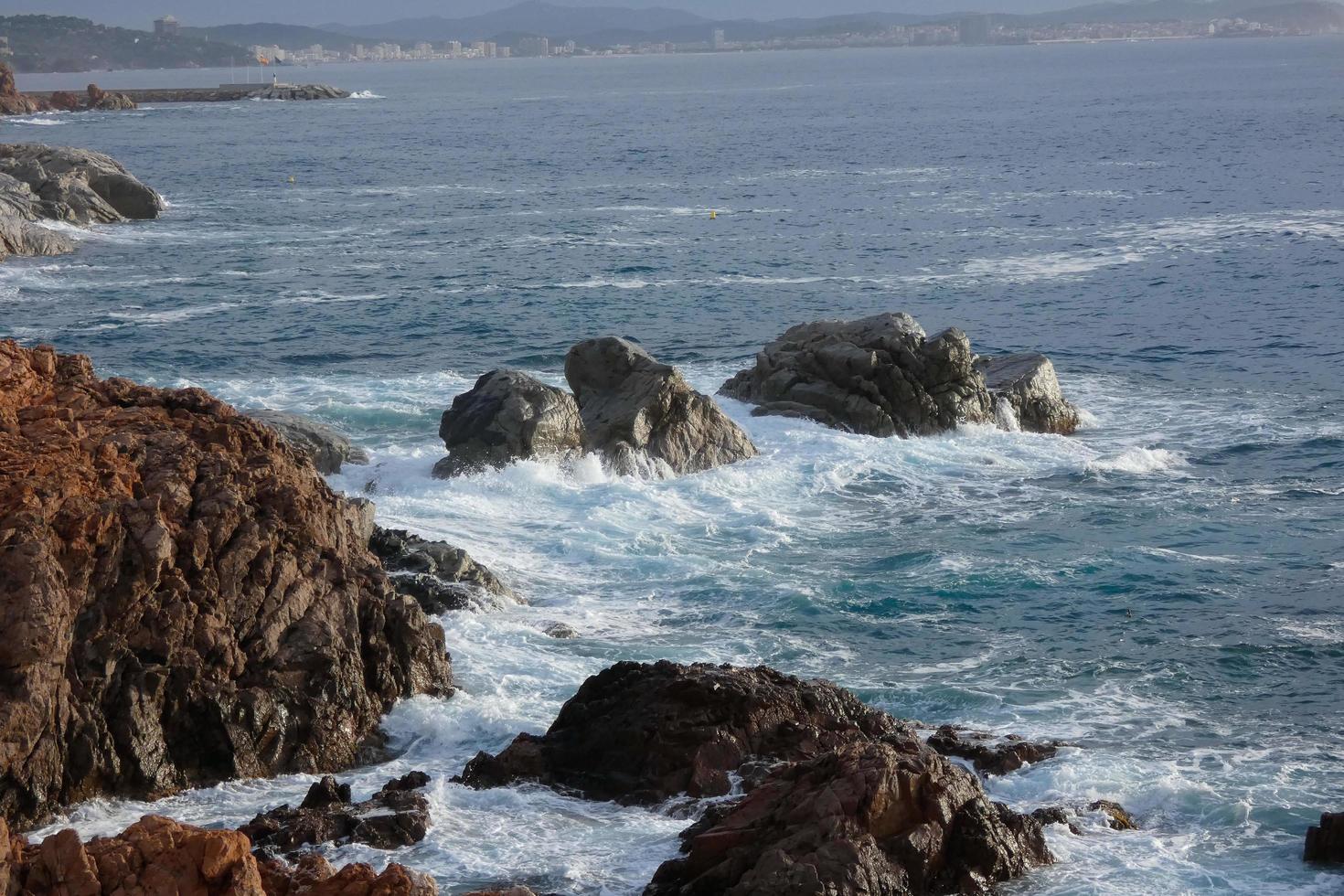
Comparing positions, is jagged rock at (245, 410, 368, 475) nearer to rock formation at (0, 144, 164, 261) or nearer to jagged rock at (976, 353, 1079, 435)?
jagged rock at (976, 353, 1079, 435)

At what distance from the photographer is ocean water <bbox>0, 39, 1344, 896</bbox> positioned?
15.5 meters

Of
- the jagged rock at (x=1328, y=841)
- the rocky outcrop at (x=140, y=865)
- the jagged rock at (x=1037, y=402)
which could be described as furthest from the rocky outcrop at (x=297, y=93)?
the jagged rock at (x=1328, y=841)

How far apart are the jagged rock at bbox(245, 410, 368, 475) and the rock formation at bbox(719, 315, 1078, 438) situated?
911 cm

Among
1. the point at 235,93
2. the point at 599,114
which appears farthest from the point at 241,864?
the point at 235,93

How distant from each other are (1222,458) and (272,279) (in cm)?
3242

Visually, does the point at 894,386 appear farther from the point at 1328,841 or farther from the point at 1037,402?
the point at 1328,841

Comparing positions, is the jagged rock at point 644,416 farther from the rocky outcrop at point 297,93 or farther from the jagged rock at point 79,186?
the rocky outcrop at point 297,93

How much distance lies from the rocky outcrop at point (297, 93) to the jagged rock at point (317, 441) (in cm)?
16458

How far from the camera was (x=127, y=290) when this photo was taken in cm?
4709

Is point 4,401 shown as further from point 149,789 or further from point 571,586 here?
point 571,586

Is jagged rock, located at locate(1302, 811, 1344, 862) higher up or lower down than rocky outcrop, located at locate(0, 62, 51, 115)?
lower down

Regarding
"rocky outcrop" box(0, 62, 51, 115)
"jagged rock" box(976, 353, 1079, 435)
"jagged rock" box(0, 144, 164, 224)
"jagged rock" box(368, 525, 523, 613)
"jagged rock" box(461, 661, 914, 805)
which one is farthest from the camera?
"rocky outcrop" box(0, 62, 51, 115)

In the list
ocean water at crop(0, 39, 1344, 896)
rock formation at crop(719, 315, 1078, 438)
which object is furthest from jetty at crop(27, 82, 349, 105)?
rock formation at crop(719, 315, 1078, 438)

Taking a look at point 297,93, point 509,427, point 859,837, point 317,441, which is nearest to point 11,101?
point 297,93
